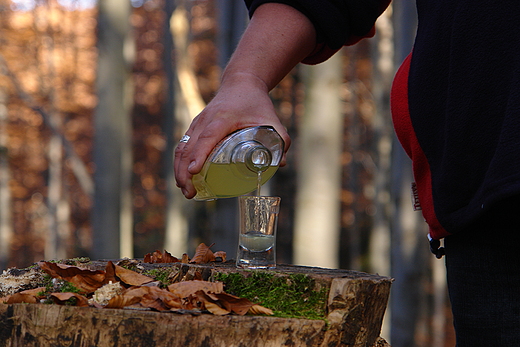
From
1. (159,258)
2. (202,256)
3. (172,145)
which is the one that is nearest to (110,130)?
(172,145)

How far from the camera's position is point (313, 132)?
579 cm

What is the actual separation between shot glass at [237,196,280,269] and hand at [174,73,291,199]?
21 centimetres

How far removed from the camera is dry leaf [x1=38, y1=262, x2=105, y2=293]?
162 centimetres

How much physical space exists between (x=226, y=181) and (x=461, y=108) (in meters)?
0.82

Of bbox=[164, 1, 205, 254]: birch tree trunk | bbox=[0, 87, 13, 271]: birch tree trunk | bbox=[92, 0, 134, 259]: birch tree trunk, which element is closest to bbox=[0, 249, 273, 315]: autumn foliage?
bbox=[92, 0, 134, 259]: birch tree trunk

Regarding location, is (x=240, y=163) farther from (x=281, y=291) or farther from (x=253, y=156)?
(x=281, y=291)

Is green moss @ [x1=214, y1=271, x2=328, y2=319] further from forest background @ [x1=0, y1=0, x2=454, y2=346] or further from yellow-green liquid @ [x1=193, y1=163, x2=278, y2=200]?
forest background @ [x1=0, y1=0, x2=454, y2=346]

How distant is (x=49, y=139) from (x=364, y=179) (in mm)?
11898

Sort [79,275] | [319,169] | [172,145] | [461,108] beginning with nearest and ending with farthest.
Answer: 1. [461,108]
2. [79,275]
3. [319,169]
4. [172,145]

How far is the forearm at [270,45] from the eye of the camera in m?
1.57

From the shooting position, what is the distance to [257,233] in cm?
171

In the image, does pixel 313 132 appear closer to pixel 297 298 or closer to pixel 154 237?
pixel 297 298

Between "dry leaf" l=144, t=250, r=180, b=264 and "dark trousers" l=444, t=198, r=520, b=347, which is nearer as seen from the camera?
"dark trousers" l=444, t=198, r=520, b=347

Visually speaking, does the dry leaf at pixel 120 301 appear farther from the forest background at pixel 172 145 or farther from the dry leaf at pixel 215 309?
the forest background at pixel 172 145
